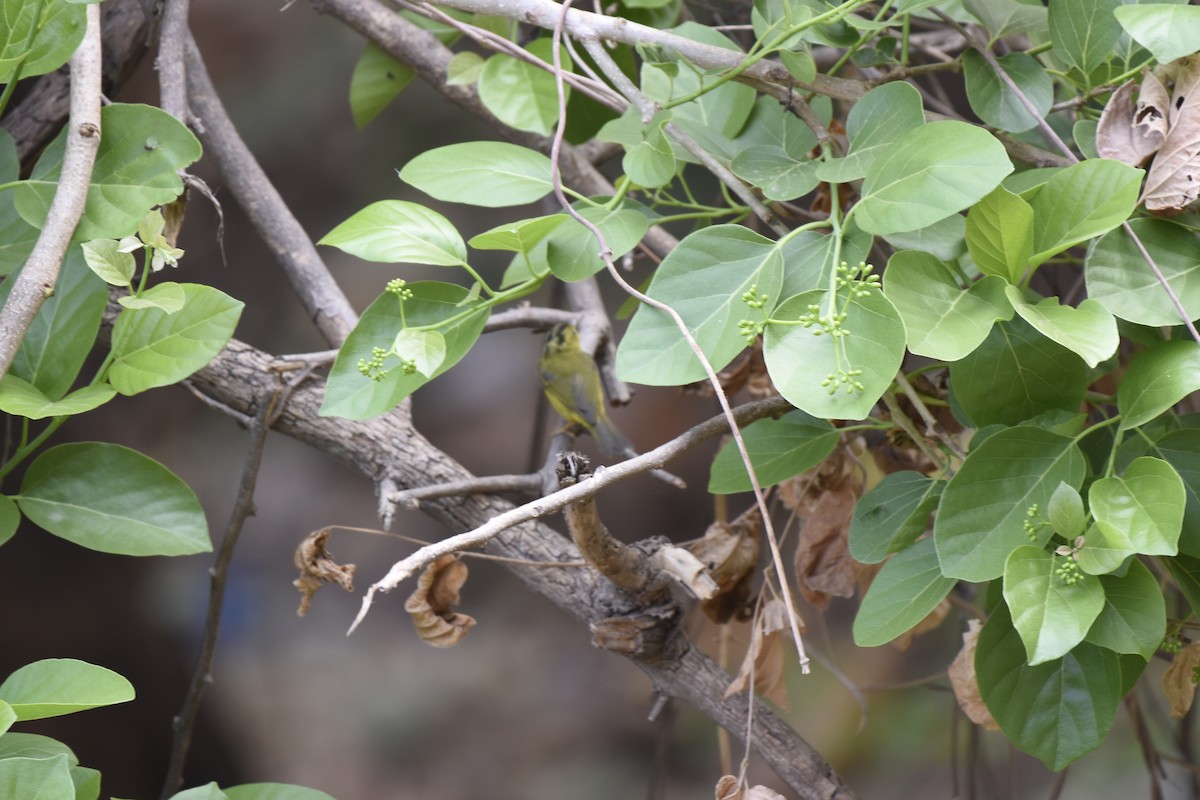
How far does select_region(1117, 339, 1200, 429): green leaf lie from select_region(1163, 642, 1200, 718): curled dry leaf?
0.25 meters

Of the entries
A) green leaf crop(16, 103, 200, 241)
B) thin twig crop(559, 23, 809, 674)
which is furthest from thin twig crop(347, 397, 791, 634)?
green leaf crop(16, 103, 200, 241)

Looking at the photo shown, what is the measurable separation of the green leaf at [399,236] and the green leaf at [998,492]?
→ 1.35 ft

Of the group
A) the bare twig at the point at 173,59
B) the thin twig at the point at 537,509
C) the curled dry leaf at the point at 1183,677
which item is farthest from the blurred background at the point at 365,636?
the thin twig at the point at 537,509

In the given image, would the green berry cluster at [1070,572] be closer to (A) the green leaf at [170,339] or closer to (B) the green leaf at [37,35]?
(A) the green leaf at [170,339]

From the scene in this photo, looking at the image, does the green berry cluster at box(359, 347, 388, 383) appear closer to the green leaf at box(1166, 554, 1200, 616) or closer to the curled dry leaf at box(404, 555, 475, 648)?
the curled dry leaf at box(404, 555, 475, 648)

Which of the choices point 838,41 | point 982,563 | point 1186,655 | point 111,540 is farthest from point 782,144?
point 111,540

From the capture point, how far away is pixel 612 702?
1.91m

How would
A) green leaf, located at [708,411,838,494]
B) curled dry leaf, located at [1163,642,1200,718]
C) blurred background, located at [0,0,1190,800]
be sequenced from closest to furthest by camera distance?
curled dry leaf, located at [1163,642,1200,718] < green leaf, located at [708,411,838,494] < blurred background, located at [0,0,1190,800]

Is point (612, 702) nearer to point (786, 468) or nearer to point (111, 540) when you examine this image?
point (786, 468)

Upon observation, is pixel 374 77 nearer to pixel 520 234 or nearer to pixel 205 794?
pixel 520 234

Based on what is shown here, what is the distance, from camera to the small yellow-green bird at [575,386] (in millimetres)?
1377

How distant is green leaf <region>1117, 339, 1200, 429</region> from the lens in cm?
62

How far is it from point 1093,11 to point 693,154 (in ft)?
1.09

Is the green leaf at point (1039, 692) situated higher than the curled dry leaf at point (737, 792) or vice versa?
the green leaf at point (1039, 692)
